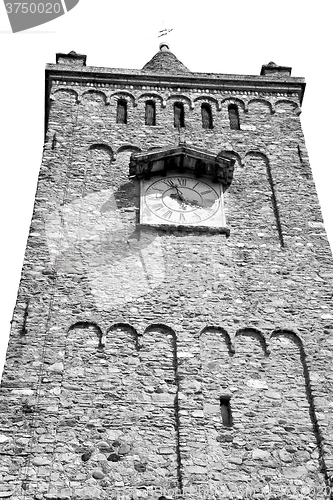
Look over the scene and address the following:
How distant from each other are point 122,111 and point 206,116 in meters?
2.03

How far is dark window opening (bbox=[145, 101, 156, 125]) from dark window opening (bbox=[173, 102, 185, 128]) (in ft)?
1.67

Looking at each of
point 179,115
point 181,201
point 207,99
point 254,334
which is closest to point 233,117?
point 207,99

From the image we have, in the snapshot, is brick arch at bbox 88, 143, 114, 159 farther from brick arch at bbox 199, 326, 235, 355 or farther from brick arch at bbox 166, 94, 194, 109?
brick arch at bbox 199, 326, 235, 355

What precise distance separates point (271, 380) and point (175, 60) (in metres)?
11.5

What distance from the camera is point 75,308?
1307cm

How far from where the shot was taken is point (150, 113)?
18.0 metres

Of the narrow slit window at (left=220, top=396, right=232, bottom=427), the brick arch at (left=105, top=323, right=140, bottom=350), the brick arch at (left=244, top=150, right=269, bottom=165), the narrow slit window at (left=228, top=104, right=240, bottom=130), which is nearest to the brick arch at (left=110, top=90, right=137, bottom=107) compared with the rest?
the narrow slit window at (left=228, top=104, right=240, bottom=130)

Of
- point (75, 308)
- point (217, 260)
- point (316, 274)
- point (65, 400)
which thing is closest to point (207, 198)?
point (217, 260)

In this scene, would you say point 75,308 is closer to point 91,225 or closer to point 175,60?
point 91,225

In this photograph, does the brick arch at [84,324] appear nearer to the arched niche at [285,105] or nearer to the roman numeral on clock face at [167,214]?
the roman numeral on clock face at [167,214]

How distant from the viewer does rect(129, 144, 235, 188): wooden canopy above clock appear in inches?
618

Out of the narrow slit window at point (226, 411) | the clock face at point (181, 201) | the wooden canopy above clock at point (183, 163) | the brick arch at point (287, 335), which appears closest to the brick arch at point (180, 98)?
the wooden canopy above clock at point (183, 163)

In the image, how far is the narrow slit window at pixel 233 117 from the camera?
58.7ft

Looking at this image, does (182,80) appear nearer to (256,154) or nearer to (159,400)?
(256,154)
